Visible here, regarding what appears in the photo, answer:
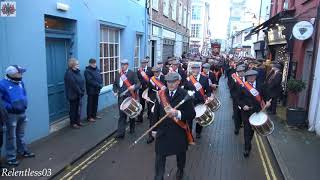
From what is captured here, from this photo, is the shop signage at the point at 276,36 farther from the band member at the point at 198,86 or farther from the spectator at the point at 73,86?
the spectator at the point at 73,86

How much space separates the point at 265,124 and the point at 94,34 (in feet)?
20.0

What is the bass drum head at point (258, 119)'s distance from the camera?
6806mm

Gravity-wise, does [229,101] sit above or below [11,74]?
below

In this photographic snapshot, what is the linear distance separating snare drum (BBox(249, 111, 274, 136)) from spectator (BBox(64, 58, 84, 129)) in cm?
434

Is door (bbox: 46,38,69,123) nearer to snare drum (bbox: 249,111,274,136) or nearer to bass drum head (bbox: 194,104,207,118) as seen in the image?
bass drum head (bbox: 194,104,207,118)

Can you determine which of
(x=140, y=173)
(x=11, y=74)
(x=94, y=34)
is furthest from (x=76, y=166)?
(x=94, y=34)

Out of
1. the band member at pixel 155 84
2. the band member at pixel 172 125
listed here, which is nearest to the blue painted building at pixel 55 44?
the band member at pixel 155 84

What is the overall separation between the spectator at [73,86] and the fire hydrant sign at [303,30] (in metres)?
6.51

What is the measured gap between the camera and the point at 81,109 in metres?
9.76

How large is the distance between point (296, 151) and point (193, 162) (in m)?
2.52

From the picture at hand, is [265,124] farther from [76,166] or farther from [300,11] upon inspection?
[300,11]

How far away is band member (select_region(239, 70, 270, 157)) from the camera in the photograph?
7242 mm

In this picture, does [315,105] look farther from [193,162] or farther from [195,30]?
[195,30]

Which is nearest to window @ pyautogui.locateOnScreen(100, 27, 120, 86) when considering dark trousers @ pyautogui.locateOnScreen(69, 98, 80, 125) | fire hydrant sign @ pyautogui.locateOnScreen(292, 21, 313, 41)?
dark trousers @ pyautogui.locateOnScreen(69, 98, 80, 125)
